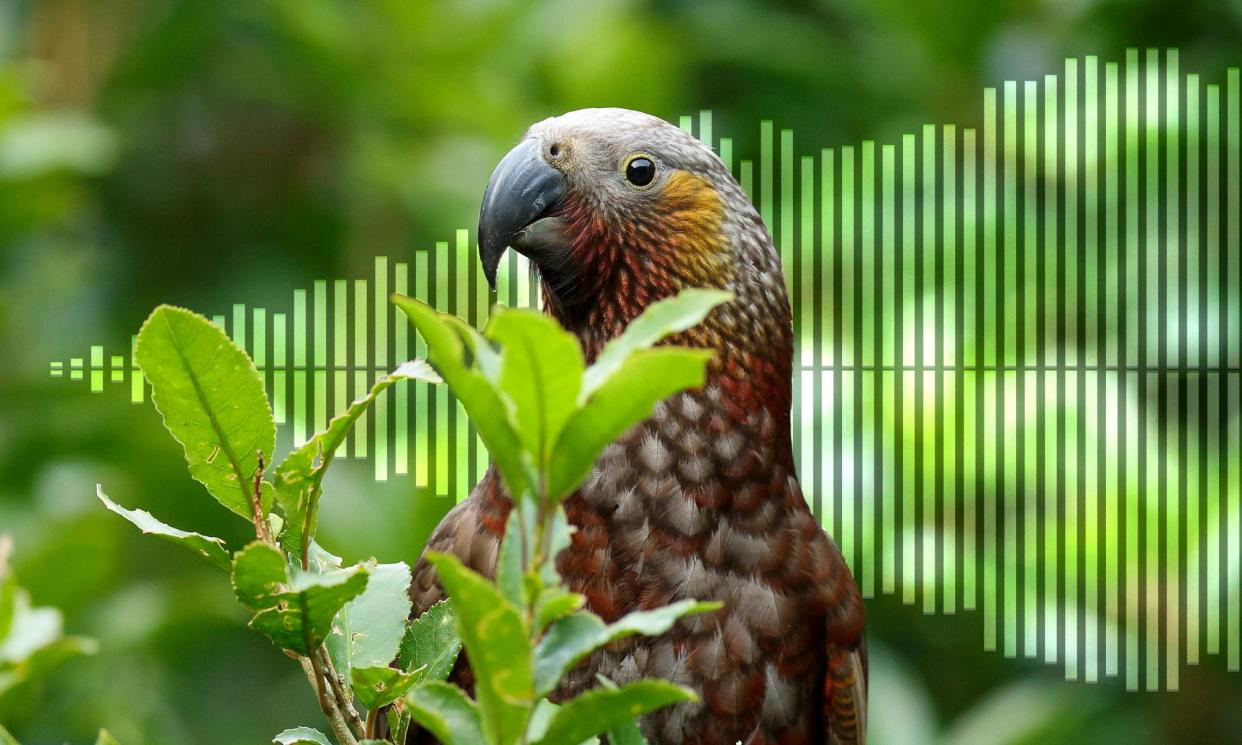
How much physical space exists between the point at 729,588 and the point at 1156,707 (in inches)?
98.4

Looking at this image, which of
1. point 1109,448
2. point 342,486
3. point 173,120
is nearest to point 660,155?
point 342,486

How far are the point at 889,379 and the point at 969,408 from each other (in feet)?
0.69

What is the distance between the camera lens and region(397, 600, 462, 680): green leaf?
96 centimetres

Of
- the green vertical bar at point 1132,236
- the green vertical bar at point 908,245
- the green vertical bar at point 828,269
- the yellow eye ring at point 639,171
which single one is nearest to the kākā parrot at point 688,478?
the yellow eye ring at point 639,171

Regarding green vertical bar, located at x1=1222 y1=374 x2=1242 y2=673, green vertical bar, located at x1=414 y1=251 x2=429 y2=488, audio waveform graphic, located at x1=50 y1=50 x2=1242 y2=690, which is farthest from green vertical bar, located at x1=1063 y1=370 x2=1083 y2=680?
green vertical bar, located at x1=414 y1=251 x2=429 y2=488

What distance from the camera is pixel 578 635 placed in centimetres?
73

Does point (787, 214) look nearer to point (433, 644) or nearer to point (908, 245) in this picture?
point (908, 245)

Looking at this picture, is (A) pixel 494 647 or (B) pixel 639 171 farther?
(B) pixel 639 171

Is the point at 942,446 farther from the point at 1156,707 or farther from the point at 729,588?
the point at 729,588

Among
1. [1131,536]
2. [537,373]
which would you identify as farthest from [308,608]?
[1131,536]

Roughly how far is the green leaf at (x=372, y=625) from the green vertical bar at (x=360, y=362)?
4.06 feet

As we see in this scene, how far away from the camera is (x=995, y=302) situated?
3506 mm

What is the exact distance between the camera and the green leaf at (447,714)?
73 cm

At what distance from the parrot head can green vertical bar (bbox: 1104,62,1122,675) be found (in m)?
1.66
